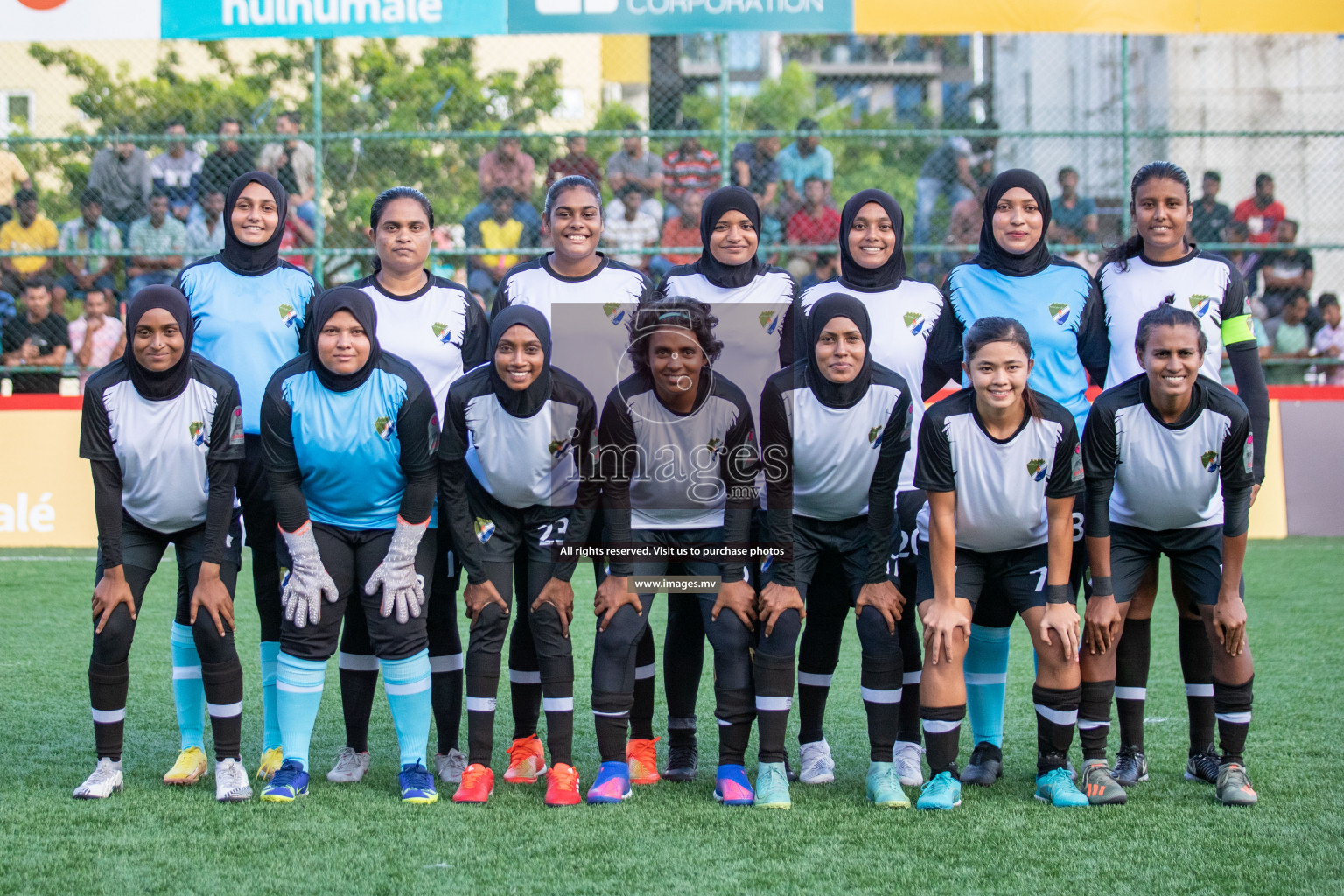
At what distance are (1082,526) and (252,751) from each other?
3.18m

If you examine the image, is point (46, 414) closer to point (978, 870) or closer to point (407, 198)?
point (407, 198)

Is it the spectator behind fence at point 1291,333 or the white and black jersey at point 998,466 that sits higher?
the spectator behind fence at point 1291,333

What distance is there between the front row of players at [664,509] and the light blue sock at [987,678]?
23cm

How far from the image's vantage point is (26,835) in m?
4.05

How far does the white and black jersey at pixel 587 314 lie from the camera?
4.85 meters

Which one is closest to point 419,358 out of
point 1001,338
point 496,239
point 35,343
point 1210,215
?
point 1001,338

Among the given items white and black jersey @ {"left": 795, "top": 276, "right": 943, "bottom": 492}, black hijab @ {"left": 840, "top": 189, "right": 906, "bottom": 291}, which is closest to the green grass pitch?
white and black jersey @ {"left": 795, "top": 276, "right": 943, "bottom": 492}

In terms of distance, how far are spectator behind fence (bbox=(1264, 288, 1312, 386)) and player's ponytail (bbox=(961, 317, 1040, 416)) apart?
25.8 feet

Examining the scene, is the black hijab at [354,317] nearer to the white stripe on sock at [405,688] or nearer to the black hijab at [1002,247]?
the white stripe on sock at [405,688]

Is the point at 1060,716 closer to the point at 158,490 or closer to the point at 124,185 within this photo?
the point at 158,490

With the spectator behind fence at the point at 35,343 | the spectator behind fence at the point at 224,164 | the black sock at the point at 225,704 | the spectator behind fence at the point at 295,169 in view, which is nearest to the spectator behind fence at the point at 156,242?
the spectator behind fence at the point at 224,164

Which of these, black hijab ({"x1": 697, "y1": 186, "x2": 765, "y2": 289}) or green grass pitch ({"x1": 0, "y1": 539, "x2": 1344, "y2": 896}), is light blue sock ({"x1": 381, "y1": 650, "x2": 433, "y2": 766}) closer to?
green grass pitch ({"x1": 0, "y1": 539, "x2": 1344, "y2": 896})

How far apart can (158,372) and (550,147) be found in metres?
7.34

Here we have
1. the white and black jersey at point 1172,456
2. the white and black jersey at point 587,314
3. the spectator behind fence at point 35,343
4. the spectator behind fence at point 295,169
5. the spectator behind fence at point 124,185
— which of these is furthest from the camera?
the spectator behind fence at point 295,169
